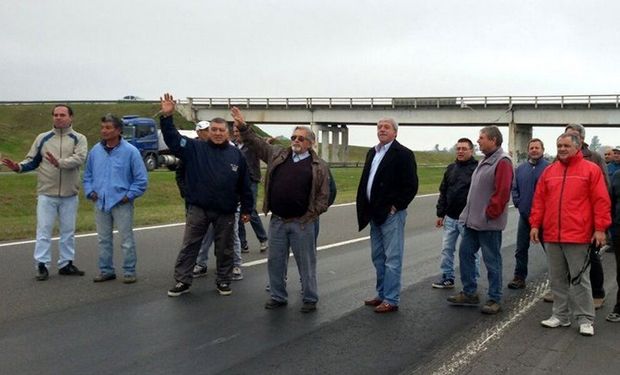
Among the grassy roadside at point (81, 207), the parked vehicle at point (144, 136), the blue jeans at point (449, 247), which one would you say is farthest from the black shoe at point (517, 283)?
the parked vehicle at point (144, 136)

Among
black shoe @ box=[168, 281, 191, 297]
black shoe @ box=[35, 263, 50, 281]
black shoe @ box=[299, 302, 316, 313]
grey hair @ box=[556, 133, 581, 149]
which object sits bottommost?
black shoe @ box=[299, 302, 316, 313]

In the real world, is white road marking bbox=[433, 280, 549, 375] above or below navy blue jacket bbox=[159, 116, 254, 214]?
below

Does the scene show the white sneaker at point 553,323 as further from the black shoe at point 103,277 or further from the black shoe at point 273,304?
the black shoe at point 103,277

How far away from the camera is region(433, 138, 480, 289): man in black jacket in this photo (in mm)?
7551

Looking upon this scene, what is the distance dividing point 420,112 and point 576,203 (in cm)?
5106

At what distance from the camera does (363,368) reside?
186 inches

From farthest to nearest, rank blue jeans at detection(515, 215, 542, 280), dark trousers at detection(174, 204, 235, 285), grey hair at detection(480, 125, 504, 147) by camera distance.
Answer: blue jeans at detection(515, 215, 542, 280) → dark trousers at detection(174, 204, 235, 285) → grey hair at detection(480, 125, 504, 147)

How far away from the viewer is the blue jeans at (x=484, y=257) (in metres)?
6.61

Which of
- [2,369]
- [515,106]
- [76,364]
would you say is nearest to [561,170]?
[76,364]

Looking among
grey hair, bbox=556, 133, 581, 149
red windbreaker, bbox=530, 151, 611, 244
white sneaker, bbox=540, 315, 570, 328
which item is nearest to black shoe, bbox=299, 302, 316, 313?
white sneaker, bbox=540, 315, 570, 328

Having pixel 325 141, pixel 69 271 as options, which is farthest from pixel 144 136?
pixel 325 141

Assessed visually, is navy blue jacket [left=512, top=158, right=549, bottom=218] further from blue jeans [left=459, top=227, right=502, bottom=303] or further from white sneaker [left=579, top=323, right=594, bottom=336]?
white sneaker [left=579, top=323, right=594, bottom=336]

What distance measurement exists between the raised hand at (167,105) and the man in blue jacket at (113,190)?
1.45 metres

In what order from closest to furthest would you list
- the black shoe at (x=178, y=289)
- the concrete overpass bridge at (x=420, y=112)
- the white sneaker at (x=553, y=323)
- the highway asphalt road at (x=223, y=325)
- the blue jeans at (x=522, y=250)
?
the highway asphalt road at (x=223, y=325), the white sneaker at (x=553, y=323), the black shoe at (x=178, y=289), the blue jeans at (x=522, y=250), the concrete overpass bridge at (x=420, y=112)
